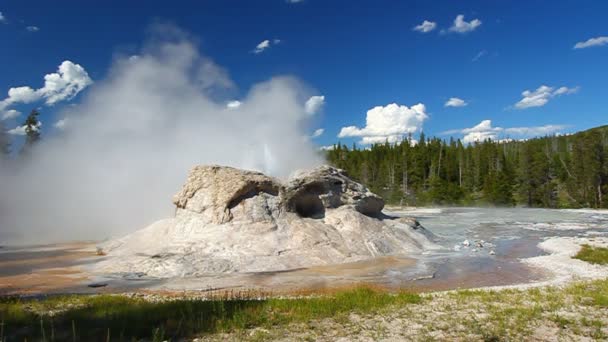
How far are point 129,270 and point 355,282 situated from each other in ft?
27.5

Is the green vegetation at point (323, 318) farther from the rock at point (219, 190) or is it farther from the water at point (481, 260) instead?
the rock at point (219, 190)

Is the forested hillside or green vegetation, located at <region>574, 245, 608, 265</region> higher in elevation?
the forested hillside

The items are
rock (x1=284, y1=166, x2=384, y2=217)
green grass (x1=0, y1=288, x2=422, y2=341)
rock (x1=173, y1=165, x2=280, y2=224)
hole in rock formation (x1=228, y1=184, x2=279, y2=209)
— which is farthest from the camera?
rock (x1=284, y1=166, x2=384, y2=217)

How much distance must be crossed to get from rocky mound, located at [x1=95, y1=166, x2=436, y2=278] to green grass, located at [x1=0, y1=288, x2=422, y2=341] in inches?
279

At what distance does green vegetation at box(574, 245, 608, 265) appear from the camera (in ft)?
57.1

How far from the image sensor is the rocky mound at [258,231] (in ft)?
58.1

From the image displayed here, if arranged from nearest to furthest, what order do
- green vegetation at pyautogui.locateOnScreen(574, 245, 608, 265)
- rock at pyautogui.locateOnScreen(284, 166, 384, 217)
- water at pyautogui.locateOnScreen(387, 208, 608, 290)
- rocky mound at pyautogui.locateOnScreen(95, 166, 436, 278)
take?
water at pyautogui.locateOnScreen(387, 208, 608, 290)
green vegetation at pyautogui.locateOnScreen(574, 245, 608, 265)
rocky mound at pyautogui.locateOnScreen(95, 166, 436, 278)
rock at pyautogui.locateOnScreen(284, 166, 384, 217)

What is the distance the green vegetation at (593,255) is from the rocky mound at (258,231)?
645 cm

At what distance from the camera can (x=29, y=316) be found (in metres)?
8.28

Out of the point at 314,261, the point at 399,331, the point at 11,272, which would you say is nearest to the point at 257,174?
the point at 314,261

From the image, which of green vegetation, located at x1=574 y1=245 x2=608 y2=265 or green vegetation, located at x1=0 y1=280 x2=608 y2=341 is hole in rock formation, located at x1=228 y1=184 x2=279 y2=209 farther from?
green vegetation, located at x1=574 y1=245 x2=608 y2=265

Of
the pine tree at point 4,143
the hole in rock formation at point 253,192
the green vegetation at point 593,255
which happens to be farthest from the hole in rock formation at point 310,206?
the pine tree at point 4,143

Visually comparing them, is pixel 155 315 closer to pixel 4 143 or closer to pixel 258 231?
pixel 258 231

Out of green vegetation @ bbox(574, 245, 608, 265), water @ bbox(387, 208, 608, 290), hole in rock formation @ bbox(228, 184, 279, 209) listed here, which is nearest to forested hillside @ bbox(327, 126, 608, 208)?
water @ bbox(387, 208, 608, 290)
